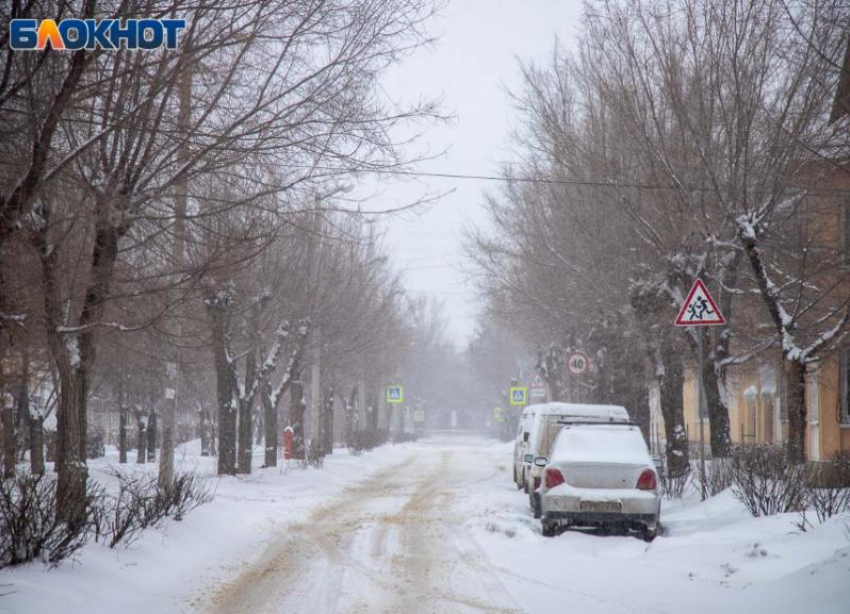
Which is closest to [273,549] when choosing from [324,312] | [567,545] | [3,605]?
→ [567,545]

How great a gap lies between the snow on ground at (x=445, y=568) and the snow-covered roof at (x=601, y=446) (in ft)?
3.61

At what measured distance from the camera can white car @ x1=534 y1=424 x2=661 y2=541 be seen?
45.4 ft

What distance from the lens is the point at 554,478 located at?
14.2 metres

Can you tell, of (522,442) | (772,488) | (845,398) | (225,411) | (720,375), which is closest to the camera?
(772,488)

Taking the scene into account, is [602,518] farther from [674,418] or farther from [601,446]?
[674,418]

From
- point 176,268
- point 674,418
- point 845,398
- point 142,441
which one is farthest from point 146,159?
point 142,441

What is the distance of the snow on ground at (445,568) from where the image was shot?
862 cm

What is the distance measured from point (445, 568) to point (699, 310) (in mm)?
5900

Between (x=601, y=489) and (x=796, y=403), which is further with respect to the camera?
(x=796, y=403)

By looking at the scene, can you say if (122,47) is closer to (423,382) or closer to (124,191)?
(124,191)

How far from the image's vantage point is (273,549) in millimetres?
13148

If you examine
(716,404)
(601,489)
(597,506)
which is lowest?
(597,506)

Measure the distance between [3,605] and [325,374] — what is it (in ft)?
114

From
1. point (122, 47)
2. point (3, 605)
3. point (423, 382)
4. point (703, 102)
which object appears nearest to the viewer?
point (3, 605)
